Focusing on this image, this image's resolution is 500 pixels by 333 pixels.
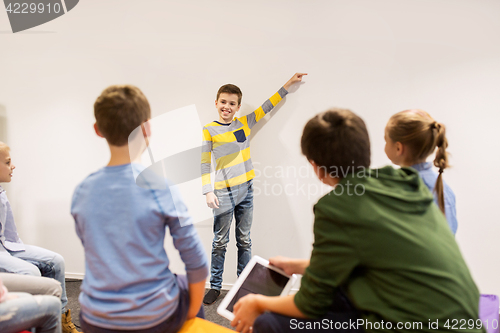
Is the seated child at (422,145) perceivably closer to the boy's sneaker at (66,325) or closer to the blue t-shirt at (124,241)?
the blue t-shirt at (124,241)

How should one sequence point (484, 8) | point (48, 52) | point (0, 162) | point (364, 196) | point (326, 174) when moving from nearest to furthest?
point (364, 196) → point (326, 174) → point (0, 162) → point (484, 8) → point (48, 52)

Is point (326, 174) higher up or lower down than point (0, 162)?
lower down

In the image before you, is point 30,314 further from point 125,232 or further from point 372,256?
point 372,256

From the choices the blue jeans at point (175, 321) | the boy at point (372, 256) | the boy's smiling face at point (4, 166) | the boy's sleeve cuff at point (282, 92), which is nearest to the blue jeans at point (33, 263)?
the boy's smiling face at point (4, 166)

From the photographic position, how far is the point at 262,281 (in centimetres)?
111

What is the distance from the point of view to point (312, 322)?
33.4 inches

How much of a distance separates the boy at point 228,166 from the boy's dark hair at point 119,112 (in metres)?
1.21

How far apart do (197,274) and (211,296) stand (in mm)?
1362

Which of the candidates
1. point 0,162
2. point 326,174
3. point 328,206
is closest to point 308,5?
point 326,174

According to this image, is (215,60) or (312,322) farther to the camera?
(215,60)

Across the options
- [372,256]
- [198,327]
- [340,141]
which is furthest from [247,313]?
[340,141]

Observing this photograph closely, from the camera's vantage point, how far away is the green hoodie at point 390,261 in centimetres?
73

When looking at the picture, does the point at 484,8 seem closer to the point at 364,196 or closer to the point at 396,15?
the point at 396,15

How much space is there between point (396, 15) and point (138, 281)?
88.5 inches
